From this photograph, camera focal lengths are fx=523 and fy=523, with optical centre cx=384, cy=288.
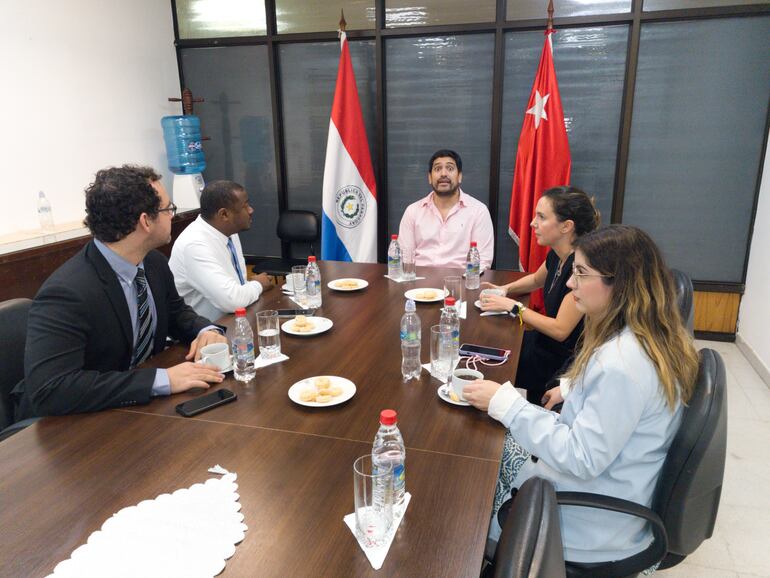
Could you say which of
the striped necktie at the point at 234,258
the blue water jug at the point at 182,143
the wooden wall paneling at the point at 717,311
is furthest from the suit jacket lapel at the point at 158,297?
the wooden wall paneling at the point at 717,311

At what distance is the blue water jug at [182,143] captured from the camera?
4.29 m

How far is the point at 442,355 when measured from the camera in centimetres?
166

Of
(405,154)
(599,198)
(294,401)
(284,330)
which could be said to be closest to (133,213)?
(284,330)

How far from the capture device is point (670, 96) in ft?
11.9

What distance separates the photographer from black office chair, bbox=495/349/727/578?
1.13 meters

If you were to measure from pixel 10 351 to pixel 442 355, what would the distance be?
140 centimetres

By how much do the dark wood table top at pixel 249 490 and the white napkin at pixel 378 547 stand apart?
0.04 feet

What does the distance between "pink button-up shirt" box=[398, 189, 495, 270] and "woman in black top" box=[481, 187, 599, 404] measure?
3.29 ft

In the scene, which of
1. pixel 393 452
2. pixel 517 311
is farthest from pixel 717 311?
pixel 393 452

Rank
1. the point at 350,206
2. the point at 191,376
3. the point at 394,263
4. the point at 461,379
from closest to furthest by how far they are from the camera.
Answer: the point at 461,379, the point at 191,376, the point at 394,263, the point at 350,206

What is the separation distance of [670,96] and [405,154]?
76.2 inches

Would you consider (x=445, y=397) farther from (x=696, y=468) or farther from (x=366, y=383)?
(x=696, y=468)

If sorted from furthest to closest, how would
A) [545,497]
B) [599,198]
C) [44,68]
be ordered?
1. [599,198]
2. [44,68]
3. [545,497]

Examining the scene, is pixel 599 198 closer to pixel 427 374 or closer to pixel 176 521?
pixel 427 374
